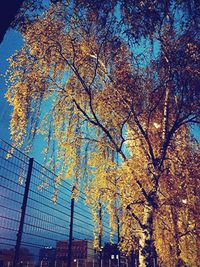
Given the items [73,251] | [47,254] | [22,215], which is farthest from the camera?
[73,251]

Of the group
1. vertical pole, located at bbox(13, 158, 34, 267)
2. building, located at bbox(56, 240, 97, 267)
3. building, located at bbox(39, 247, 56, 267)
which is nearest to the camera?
vertical pole, located at bbox(13, 158, 34, 267)

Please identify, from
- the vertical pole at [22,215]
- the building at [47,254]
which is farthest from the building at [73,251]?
the vertical pole at [22,215]

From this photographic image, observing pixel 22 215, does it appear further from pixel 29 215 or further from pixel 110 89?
pixel 110 89

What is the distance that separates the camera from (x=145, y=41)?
24.8ft

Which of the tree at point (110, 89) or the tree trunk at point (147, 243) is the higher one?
the tree at point (110, 89)

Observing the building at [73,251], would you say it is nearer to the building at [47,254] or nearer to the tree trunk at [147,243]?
the building at [47,254]

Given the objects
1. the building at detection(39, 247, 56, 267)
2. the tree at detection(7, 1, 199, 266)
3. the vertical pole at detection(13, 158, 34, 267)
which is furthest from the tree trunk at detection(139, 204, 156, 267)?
the vertical pole at detection(13, 158, 34, 267)

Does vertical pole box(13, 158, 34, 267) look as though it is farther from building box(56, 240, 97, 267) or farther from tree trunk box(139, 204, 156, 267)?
tree trunk box(139, 204, 156, 267)

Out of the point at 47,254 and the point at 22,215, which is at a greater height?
the point at 22,215

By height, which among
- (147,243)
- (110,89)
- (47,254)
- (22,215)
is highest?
(110,89)

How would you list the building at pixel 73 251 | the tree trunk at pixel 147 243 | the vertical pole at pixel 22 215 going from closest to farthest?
the vertical pole at pixel 22 215 < the tree trunk at pixel 147 243 < the building at pixel 73 251

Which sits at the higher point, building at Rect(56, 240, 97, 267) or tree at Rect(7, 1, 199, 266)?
tree at Rect(7, 1, 199, 266)

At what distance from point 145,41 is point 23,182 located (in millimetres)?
5228

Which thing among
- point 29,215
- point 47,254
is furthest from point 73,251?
point 29,215
